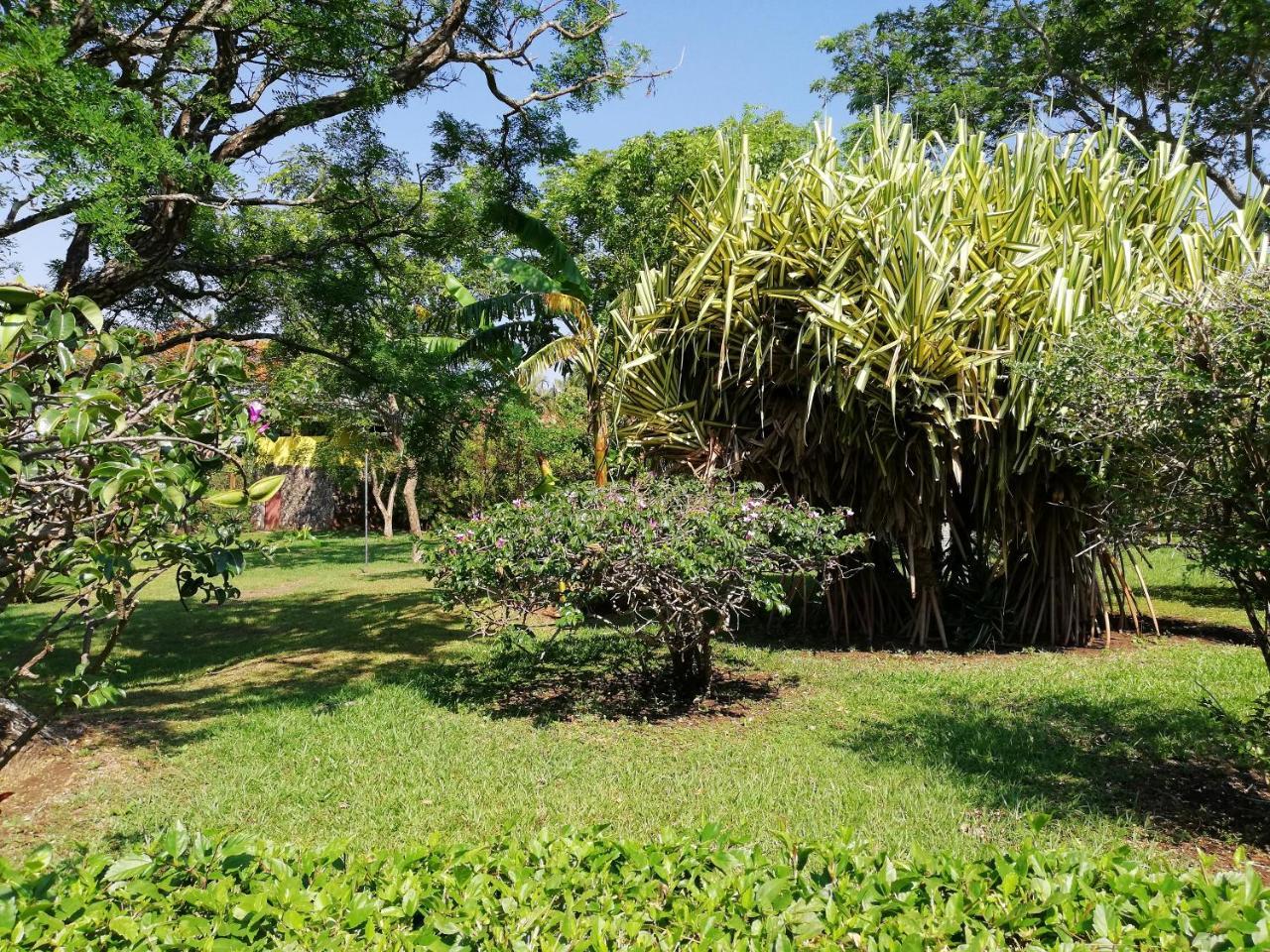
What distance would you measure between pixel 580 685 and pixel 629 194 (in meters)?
11.8

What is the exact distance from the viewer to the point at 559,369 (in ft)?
38.0

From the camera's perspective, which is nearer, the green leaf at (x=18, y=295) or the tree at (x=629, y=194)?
the green leaf at (x=18, y=295)

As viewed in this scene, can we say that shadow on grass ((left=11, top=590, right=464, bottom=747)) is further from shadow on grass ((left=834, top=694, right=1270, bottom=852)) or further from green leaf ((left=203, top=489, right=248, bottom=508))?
shadow on grass ((left=834, top=694, right=1270, bottom=852))

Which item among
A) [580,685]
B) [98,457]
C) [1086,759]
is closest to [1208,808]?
[1086,759]

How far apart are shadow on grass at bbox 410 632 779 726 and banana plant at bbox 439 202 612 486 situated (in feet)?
6.88

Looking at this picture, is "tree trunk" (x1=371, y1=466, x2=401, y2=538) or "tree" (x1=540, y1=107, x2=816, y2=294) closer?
"tree" (x1=540, y1=107, x2=816, y2=294)

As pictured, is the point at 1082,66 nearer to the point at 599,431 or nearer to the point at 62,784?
the point at 599,431

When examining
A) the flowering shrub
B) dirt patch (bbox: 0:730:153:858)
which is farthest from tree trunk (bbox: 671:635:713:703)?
dirt patch (bbox: 0:730:153:858)

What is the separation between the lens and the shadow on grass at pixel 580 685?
21.8 feet

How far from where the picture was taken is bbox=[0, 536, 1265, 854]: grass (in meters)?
4.34

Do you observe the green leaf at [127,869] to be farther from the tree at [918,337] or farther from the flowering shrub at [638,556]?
the tree at [918,337]

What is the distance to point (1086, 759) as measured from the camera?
5230 mm

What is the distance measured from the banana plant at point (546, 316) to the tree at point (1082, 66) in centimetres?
685

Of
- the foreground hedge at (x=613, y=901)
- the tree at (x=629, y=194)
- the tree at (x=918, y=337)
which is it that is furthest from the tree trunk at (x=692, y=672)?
the tree at (x=629, y=194)
